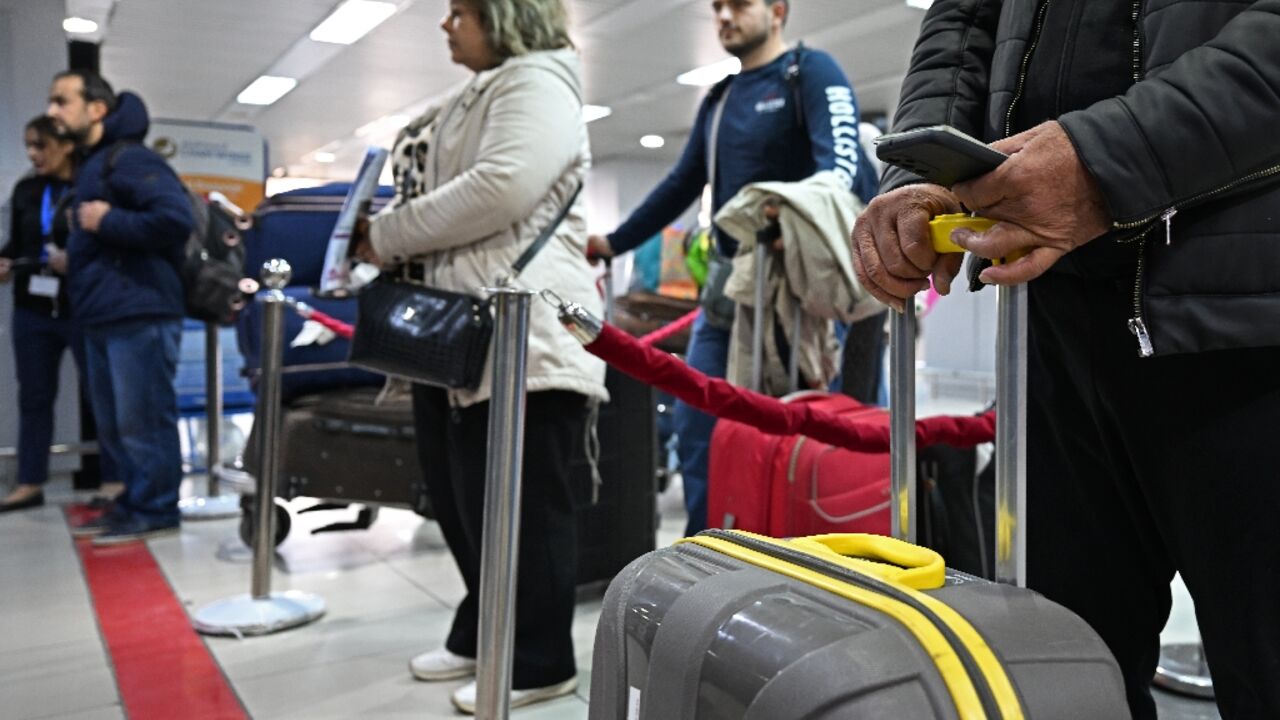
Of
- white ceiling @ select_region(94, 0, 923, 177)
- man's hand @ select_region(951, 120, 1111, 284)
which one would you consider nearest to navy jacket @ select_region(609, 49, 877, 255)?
man's hand @ select_region(951, 120, 1111, 284)

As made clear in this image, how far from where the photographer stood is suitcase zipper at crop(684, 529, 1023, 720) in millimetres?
851

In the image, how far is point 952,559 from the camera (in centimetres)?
269

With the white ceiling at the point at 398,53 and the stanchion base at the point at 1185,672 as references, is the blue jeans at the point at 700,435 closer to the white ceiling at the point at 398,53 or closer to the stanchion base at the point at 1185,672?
the stanchion base at the point at 1185,672

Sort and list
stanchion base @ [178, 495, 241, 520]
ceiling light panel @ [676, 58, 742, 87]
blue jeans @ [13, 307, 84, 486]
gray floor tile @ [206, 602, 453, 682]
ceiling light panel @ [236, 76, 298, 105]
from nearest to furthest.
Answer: gray floor tile @ [206, 602, 453, 682]
stanchion base @ [178, 495, 241, 520]
blue jeans @ [13, 307, 84, 486]
ceiling light panel @ [676, 58, 742, 87]
ceiling light panel @ [236, 76, 298, 105]

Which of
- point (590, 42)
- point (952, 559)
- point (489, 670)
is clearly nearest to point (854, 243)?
point (489, 670)

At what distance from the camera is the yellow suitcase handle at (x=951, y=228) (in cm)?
106

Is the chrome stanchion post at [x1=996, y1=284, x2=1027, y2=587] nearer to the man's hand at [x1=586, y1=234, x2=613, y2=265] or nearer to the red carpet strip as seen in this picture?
the red carpet strip

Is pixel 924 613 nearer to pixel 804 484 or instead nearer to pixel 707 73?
pixel 804 484

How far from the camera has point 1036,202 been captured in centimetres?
101

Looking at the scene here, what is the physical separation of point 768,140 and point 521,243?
104 centimetres

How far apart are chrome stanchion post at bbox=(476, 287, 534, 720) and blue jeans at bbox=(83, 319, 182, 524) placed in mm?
3117

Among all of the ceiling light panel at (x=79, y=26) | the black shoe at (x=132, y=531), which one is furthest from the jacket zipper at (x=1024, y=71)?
the ceiling light panel at (x=79, y=26)

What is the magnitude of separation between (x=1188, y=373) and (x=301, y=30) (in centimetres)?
978

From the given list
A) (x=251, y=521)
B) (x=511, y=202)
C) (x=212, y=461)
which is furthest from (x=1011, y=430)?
(x=212, y=461)
